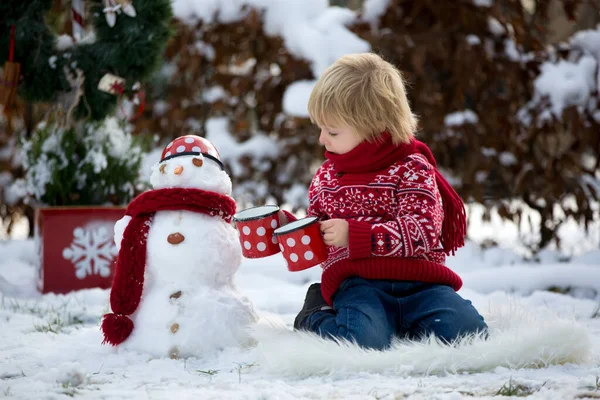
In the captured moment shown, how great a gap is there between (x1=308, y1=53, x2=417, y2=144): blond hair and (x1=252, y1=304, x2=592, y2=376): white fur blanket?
2.20 ft

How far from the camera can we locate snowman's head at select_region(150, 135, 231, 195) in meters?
2.08

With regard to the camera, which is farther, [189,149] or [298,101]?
[298,101]

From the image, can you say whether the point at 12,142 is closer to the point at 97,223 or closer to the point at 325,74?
the point at 97,223

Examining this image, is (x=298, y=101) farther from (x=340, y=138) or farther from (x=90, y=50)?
(x=340, y=138)


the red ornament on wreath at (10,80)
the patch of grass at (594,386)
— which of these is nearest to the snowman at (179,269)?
the patch of grass at (594,386)

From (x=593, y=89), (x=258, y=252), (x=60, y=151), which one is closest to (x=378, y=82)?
(x=258, y=252)

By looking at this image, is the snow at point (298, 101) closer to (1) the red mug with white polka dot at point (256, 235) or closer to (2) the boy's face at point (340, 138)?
(2) the boy's face at point (340, 138)

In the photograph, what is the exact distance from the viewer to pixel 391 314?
6.73 feet

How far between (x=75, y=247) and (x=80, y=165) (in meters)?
0.39

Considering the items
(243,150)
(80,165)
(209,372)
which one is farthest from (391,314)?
(243,150)

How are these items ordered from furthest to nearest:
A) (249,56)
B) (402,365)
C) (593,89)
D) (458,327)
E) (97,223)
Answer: (249,56)
(593,89)
(97,223)
(458,327)
(402,365)

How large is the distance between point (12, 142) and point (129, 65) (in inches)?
89.7

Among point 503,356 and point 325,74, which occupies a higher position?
point 325,74

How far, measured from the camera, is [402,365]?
1699mm
